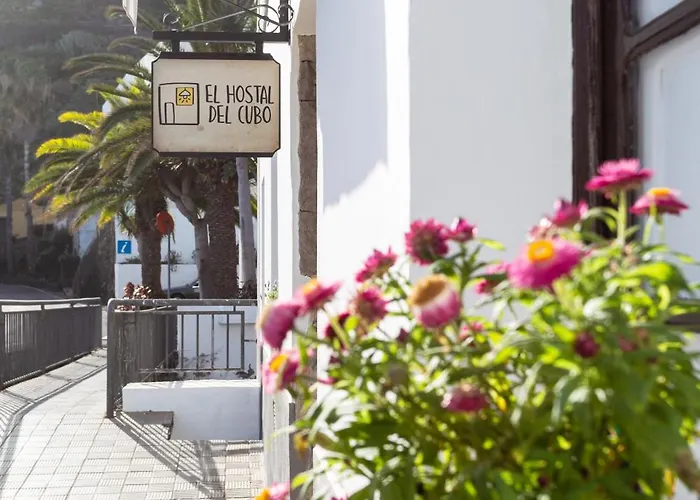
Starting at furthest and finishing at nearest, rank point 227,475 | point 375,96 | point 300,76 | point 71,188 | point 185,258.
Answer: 1. point 185,258
2. point 71,188
3. point 227,475
4. point 300,76
5. point 375,96

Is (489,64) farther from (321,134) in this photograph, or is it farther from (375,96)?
(321,134)

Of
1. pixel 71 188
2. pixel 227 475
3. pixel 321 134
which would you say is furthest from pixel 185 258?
pixel 321 134

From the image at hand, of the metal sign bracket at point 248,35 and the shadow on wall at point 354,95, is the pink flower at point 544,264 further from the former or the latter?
the metal sign bracket at point 248,35

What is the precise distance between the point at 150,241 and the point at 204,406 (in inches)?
607

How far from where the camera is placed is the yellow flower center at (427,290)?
36.9 inches

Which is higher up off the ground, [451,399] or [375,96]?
[375,96]

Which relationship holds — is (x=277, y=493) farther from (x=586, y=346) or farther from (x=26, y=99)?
(x=26, y=99)

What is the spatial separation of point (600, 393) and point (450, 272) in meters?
0.30

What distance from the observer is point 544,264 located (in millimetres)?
835

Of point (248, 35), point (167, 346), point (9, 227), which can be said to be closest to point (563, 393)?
point (248, 35)

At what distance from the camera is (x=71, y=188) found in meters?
20.2

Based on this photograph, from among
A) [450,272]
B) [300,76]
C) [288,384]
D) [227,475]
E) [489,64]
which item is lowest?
[227,475]

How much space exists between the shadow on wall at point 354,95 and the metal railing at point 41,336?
8.01 m

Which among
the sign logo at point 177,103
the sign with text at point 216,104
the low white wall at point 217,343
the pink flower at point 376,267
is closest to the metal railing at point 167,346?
the low white wall at point 217,343
